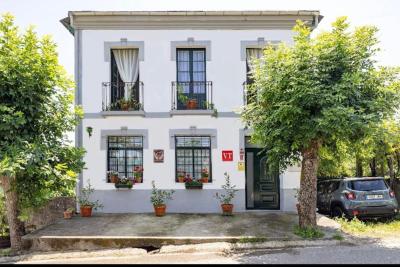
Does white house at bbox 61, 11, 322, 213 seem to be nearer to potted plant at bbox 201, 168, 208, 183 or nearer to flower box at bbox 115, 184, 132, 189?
potted plant at bbox 201, 168, 208, 183

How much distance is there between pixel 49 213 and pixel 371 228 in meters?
9.31

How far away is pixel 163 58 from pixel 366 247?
8405 mm

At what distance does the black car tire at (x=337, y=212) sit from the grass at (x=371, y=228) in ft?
1.39

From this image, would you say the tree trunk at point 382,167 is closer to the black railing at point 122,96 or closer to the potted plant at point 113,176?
the black railing at point 122,96

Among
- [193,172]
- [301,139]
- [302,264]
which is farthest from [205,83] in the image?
[302,264]

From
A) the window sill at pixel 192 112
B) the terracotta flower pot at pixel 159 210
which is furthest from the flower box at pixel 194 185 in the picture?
the window sill at pixel 192 112

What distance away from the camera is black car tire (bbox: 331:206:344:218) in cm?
1217

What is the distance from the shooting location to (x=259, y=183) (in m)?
13.4

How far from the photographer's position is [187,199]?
12.9m

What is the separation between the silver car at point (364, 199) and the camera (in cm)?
1154

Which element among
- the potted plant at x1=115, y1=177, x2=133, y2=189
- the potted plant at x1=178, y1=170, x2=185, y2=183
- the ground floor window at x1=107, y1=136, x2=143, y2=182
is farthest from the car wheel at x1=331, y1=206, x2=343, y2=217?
the potted plant at x1=115, y1=177, x2=133, y2=189

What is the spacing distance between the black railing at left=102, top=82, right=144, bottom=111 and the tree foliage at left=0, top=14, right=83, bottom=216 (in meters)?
3.37

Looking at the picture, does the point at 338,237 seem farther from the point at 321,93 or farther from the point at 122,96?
the point at 122,96

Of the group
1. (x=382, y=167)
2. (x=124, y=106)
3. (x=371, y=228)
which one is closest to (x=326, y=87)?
(x=371, y=228)
